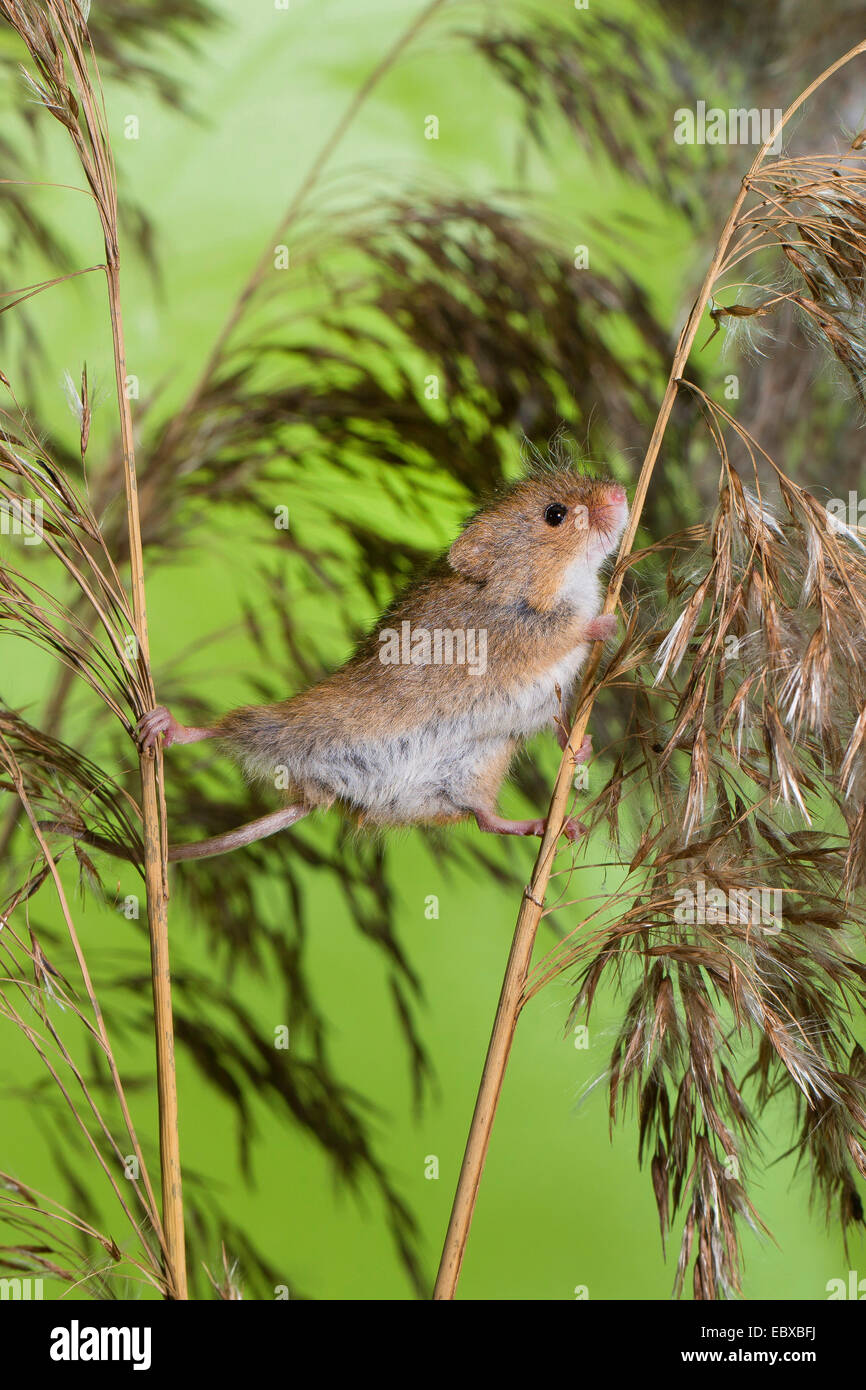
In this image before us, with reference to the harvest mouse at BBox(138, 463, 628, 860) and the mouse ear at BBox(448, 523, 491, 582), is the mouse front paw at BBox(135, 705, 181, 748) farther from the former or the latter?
the mouse ear at BBox(448, 523, 491, 582)

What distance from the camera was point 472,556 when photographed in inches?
37.2

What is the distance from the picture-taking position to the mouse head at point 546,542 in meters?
0.92

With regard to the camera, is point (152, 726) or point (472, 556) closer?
point (152, 726)

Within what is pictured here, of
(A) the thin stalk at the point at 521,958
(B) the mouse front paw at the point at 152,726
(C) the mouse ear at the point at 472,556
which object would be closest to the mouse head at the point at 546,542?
(C) the mouse ear at the point at 472,556

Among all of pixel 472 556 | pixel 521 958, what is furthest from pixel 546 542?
pixel 521 958

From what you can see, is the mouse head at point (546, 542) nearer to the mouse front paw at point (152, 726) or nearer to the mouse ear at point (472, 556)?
the mouse ear at point (472, 556)

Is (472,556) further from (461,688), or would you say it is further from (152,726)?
(152,726)

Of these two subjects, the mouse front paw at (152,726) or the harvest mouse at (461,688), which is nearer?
the mouse front paw at (152,726)

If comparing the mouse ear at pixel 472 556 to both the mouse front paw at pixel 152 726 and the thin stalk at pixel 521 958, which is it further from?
the mouse front paw at pixel 152 726

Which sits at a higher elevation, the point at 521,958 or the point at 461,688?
the point at 461,688

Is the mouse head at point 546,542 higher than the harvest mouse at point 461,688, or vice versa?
the mouse head at point 546,542

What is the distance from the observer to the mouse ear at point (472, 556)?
3.09 ft

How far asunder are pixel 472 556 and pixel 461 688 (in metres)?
0.14

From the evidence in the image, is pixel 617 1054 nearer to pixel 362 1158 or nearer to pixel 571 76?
pixel 362 1158
